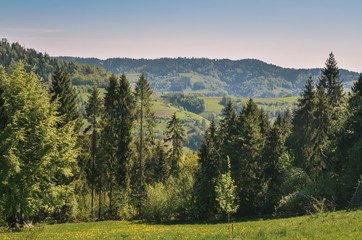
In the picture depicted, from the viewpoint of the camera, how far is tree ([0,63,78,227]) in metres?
28.4

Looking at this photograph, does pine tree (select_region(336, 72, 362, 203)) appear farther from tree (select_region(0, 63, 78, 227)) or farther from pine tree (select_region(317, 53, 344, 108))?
tree (select_region(0, 63, 78, 227))

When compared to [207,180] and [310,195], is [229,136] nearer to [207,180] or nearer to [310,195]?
[207,180]

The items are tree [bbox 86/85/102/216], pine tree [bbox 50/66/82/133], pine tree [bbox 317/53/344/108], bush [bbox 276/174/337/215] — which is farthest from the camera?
pine tree [bbox 317/53/344/108]

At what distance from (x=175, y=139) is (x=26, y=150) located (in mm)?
39309

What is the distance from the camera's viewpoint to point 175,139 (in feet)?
221

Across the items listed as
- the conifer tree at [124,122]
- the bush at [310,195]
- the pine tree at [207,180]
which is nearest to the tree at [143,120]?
the conifer tree at [124,122]

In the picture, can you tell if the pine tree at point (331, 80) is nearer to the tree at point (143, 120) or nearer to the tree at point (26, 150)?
the tree at point (143, 120)

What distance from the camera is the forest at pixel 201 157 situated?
38.0 meters

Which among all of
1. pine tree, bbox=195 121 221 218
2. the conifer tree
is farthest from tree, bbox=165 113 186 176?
pine tree, bbox=195 121 221 218

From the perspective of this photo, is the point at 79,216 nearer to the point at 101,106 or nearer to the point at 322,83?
the point at 101,106

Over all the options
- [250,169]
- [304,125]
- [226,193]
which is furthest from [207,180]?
[226,193]

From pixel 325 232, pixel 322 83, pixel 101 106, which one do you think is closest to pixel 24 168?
pixel 325 232

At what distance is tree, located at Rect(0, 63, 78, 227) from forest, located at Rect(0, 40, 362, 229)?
0.21 m

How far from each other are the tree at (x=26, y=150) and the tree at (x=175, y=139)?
34.9 meters
